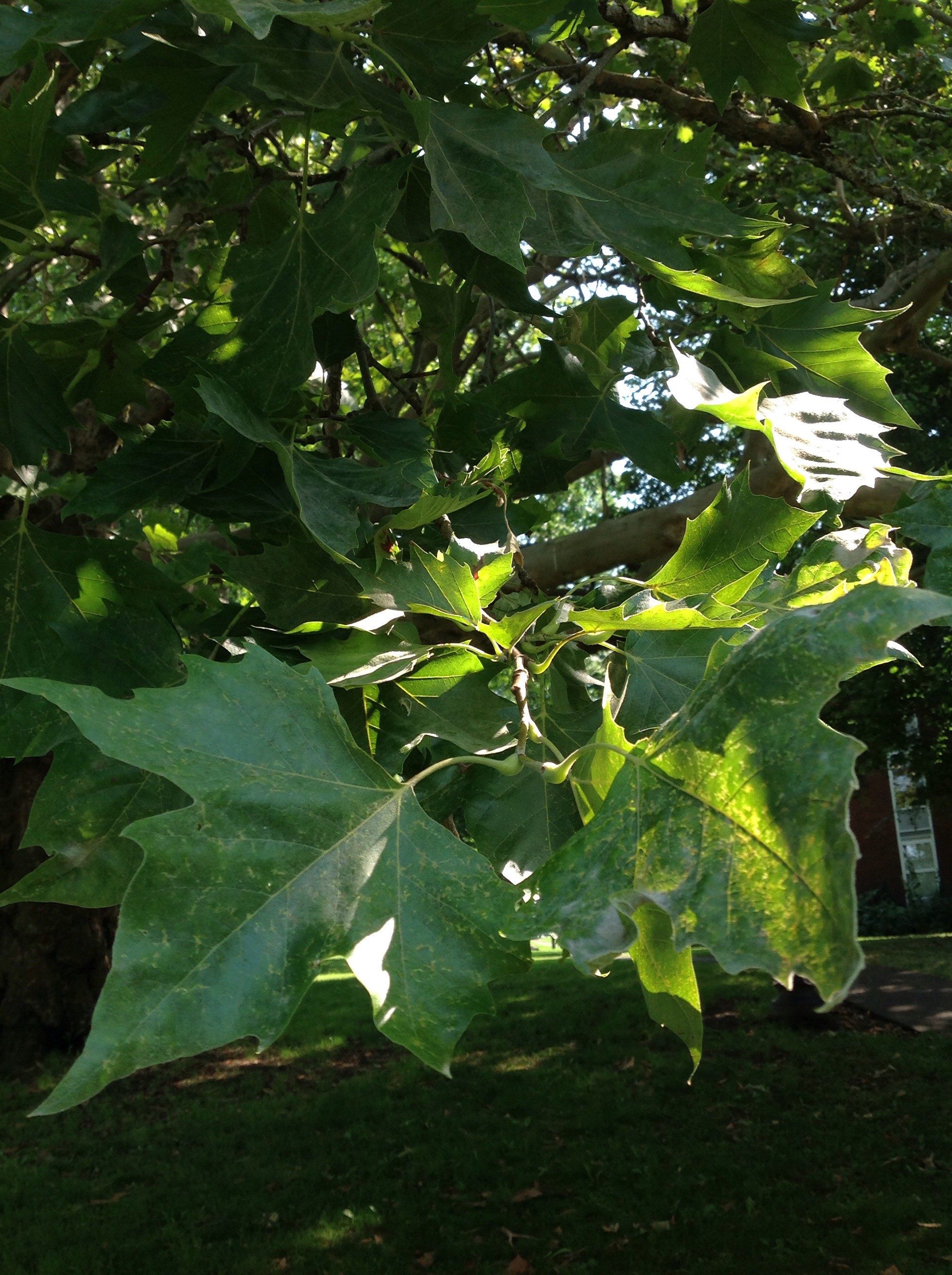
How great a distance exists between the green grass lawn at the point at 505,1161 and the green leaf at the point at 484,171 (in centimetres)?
447

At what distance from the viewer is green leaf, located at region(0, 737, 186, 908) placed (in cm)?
138

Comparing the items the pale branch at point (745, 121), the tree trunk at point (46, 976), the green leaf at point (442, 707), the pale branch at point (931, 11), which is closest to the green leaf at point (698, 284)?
the green leaf at point (442, 707)

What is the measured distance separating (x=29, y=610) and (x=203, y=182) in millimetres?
1742

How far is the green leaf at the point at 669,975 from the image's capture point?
1057 millimetres

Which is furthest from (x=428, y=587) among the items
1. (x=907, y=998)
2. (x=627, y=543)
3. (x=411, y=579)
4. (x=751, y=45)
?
(x=907, y=998)

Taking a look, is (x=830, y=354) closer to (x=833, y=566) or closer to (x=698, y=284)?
(x=698, y=284)

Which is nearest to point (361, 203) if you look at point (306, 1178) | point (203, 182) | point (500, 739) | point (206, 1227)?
point (500, 739)

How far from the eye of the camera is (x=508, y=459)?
77.4 inches

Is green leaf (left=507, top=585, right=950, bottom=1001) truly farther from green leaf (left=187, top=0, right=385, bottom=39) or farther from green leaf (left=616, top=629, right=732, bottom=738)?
green leaf (left=187, top=0, right=385, bottom=39)

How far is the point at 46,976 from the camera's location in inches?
285

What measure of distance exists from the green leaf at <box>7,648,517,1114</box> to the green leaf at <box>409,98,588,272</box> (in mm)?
728

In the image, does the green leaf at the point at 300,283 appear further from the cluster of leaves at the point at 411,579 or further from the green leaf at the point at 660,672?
the green leaf at the point at 660,672

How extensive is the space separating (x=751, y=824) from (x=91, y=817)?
3.00 ft

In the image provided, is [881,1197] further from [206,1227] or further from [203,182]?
[203,182]
